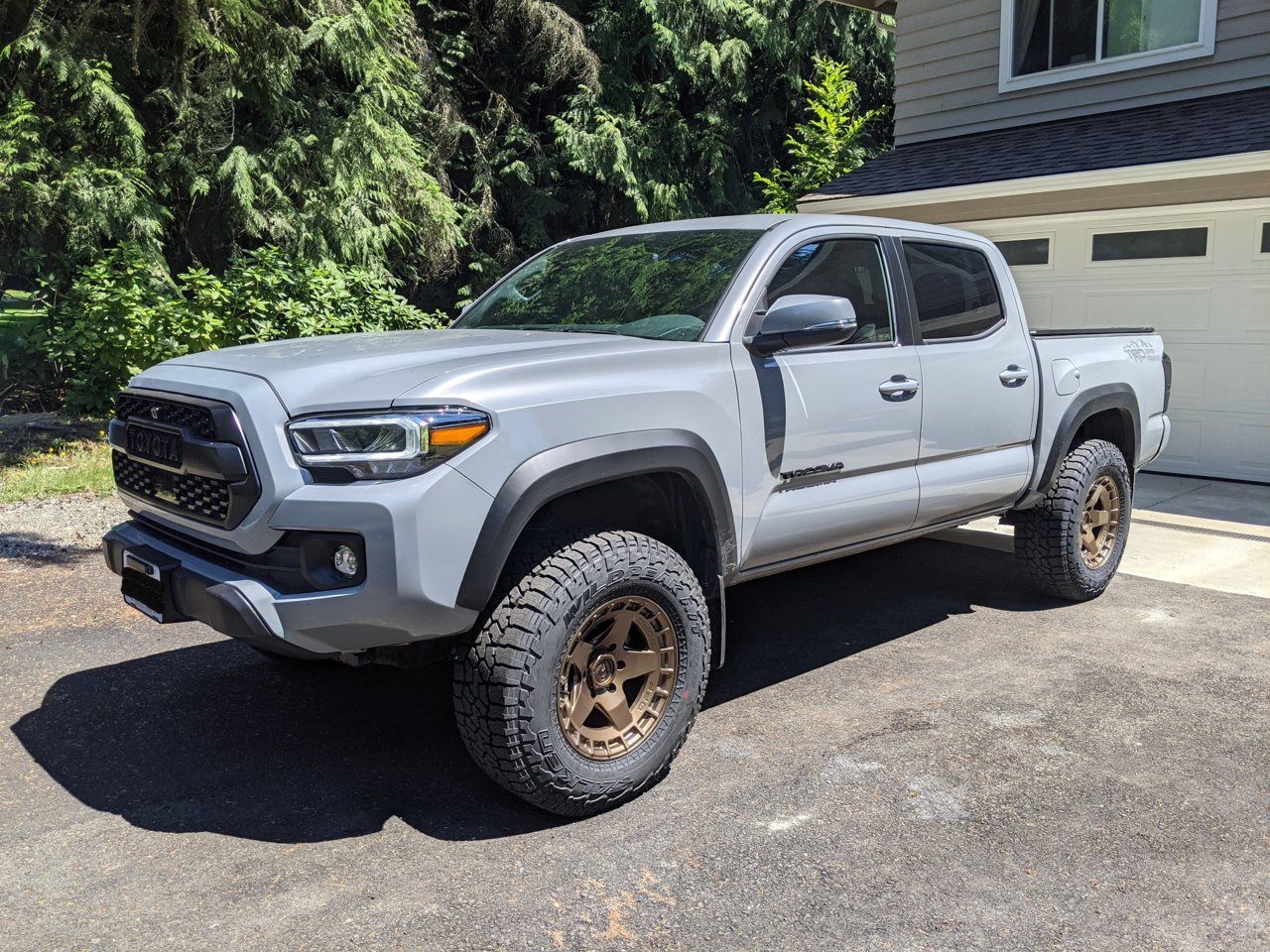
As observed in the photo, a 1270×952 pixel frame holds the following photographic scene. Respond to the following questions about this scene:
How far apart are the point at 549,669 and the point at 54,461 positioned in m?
7.28

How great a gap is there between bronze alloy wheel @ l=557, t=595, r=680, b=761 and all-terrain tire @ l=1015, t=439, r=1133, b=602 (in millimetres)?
2785

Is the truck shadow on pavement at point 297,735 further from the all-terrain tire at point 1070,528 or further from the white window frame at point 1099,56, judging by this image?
the white window frame at point 1099,56

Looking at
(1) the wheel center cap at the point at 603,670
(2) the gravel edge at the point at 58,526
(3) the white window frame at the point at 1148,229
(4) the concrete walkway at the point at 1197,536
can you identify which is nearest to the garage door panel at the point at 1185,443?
(4) the concrete walkway at the point at 1197,536

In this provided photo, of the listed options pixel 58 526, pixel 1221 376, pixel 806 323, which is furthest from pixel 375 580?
pixel 1221 376

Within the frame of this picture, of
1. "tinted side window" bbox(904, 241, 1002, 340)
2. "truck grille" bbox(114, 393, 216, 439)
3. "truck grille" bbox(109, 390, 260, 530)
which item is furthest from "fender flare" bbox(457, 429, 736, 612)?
"tinted side window" bbox(904, 241, 1002, 340)

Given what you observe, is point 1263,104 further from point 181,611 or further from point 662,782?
point 181,611

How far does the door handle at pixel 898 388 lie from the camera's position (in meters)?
4.51

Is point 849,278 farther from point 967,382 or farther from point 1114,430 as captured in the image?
point 1114,430

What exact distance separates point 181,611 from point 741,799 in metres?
1.88

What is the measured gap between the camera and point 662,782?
150 inches

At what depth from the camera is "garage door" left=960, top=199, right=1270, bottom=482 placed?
921 centimetres

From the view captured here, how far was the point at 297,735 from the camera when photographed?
4.18 m

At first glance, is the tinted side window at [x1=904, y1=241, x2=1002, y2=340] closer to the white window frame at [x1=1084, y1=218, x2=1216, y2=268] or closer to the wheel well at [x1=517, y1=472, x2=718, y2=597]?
the wheel well at [x1=517, y1=472, x2=718, y2=597]

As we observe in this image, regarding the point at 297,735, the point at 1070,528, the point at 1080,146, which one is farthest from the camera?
the point at 1080,146
